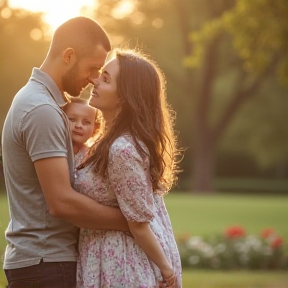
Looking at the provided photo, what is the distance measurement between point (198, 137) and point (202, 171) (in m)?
1.84

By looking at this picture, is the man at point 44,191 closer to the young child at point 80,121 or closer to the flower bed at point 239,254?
the young child at point 80,121

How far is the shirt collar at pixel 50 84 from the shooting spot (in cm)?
399

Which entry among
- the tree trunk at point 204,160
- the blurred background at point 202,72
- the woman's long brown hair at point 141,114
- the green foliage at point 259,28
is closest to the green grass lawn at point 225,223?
the blurred background at point 202,72

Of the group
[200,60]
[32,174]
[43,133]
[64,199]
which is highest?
[200,60]

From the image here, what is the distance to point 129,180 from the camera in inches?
152

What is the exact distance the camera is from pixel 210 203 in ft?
85.7

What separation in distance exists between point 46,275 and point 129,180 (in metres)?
0.56

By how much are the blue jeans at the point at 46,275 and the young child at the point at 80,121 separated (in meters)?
0.71

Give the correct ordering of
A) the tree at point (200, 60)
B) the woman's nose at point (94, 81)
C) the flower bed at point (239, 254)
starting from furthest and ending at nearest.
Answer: the tree at point (200, 60) < the flower bed at point (239, 254) < the woman's nose at point (94, 81)

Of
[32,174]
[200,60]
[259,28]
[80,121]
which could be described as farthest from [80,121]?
[200,60]

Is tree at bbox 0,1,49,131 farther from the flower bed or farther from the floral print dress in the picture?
the floral print dress

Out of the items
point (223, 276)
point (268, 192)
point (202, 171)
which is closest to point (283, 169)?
point (268, 192)

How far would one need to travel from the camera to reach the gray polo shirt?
12.4 feet

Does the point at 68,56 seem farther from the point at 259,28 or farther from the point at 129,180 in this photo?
the point at 259,28
